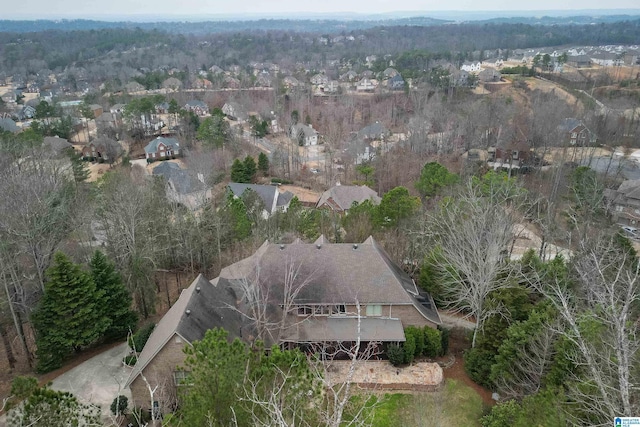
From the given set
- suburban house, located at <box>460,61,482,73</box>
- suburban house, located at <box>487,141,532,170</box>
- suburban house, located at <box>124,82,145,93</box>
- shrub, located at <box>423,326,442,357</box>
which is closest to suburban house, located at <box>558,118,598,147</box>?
suburban house, located at <box>487,141,532,170</box>

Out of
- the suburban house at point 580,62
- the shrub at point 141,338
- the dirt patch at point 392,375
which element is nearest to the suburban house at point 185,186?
the shrub at point 141,338

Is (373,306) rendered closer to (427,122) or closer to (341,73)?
(427,122)

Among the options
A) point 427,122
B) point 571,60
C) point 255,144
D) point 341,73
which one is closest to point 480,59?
point 571,60

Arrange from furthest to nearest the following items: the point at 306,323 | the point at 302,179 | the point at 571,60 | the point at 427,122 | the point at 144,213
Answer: the point at 571,60 → the point at 427,122 → the point at 302,179 → the point at 144,213 → the point at 306,323

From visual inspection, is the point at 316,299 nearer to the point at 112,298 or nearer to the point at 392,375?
the point at 392,375

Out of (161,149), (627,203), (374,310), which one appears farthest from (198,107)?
(374,310)

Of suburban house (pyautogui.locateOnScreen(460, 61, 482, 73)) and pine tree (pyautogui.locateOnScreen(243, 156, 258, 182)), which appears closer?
pine tree (pyautogui.locateOnScreen(243, 156, 258, 182))

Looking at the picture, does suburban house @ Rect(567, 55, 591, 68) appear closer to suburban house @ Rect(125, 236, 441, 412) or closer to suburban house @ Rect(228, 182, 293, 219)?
suburban house @ Rect(228, 182, 293, 219)
